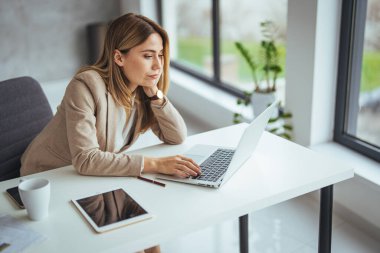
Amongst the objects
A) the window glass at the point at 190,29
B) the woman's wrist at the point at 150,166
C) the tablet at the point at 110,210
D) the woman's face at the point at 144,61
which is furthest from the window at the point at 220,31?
the tablet at the point at 110,210

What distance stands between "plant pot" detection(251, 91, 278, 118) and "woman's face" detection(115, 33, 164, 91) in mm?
1327

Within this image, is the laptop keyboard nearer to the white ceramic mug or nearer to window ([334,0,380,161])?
the white ceramic mug

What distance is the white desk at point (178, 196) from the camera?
1.29 m

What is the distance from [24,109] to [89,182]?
59 cm

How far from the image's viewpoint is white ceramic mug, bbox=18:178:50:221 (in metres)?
1.35

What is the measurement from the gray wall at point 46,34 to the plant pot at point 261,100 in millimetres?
2670

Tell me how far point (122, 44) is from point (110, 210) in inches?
25.6

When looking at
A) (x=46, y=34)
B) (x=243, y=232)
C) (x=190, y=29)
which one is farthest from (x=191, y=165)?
(x=190, y=29)

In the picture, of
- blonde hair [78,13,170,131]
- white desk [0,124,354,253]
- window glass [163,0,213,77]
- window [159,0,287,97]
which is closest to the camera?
white desk [0,124,354,253]

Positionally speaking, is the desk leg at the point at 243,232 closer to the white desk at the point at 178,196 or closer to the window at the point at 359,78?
the white desk at the point at 178,196

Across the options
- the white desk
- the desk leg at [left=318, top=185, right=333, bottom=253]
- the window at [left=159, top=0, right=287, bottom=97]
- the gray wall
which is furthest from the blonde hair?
the gray wall

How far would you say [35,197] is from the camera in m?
1.36

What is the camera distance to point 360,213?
2496 mm

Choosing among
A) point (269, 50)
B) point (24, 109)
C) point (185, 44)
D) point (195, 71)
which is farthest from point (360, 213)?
point (185, 44)
